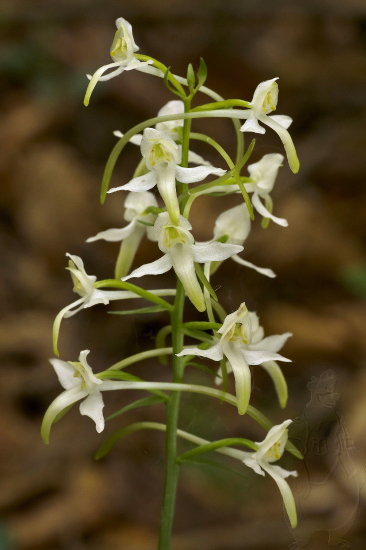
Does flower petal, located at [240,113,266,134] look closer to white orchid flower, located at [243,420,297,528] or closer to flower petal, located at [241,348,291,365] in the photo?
flower petal, located at [241,348,291,365]

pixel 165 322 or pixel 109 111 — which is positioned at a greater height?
pixel 109 111

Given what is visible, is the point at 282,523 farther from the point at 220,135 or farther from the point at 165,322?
the point at 220,135

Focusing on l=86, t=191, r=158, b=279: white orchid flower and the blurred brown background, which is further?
the blurred brown background

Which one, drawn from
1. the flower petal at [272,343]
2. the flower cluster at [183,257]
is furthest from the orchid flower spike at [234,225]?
the flower petal at [272,343]

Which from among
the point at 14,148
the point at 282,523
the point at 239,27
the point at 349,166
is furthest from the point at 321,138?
the point at 282,523

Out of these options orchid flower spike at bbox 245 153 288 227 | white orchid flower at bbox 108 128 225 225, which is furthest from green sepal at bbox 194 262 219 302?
orchid flower spike at bbox 245 153 288 227

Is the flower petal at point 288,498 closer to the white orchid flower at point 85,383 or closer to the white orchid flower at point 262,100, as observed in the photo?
the white orchid flower at point 85,383
